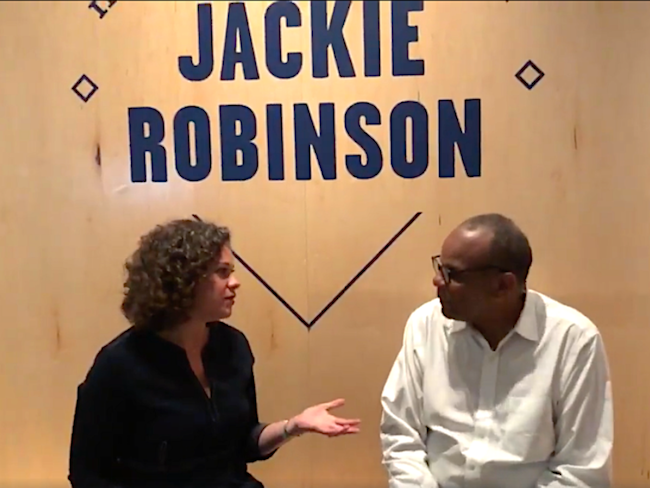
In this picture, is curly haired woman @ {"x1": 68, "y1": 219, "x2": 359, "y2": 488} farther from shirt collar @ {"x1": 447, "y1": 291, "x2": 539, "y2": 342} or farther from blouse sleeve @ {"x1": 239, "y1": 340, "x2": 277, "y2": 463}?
shirt collar @ {"x1": 447, "y1": 291, "x2": 539, "y2": 342}

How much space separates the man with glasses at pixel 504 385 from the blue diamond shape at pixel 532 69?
20.4 inches

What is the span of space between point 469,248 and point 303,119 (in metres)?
0.64

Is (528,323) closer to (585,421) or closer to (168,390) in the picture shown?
(585,421)

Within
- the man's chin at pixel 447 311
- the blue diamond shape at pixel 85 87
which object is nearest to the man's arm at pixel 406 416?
the man's chin at pixel 447 311

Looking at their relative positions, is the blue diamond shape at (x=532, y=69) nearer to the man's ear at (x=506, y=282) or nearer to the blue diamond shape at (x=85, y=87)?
the man's ear at (x=506, y=282)

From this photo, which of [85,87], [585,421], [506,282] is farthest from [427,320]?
[85,87]

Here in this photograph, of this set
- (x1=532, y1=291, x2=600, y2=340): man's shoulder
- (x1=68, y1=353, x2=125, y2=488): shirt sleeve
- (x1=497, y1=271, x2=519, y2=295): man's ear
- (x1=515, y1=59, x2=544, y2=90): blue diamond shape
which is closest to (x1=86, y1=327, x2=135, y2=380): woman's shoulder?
(x1=68, y1=353, x2=125, y2=488): shirt sleeve

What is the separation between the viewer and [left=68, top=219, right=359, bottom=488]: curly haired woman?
142 centimetres

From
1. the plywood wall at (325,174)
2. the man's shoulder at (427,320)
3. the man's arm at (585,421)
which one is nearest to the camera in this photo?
the man's arm at (585,421)

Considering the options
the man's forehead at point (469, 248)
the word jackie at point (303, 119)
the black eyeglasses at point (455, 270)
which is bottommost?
the black eyeglasses at point (455, 270)

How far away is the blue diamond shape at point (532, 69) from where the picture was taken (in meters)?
1.80

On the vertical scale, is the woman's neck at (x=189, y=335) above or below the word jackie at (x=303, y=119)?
below

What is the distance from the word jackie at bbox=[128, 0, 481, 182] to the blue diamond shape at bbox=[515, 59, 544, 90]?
0.13 meters

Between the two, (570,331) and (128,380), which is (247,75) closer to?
(128,380)
